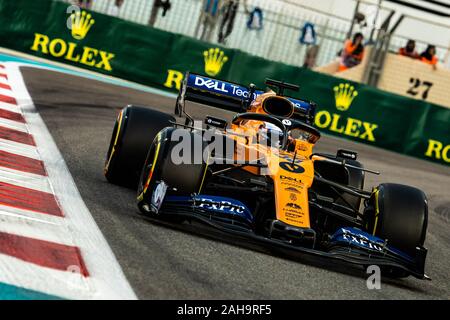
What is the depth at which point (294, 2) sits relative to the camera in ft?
85.6

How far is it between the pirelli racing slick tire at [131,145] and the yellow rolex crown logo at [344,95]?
13550 mm

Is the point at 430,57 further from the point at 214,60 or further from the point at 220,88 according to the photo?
the point at 220,88

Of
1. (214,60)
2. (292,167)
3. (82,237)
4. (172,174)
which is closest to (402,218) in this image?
(292,167)

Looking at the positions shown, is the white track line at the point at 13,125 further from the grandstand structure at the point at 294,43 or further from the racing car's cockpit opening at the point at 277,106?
the grandstand structure at the point at 294,43

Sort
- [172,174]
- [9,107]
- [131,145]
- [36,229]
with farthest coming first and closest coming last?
1. [9,107]
2. [131,145]
3. [172,174]
4. [36,229]

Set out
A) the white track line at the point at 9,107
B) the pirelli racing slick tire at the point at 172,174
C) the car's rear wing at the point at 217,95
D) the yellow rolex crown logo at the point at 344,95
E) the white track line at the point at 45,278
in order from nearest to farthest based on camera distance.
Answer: the white track line at the point at 45,278
the pirelli racing slick tire at the point at 172,174
the car's rear wing at the point at 217,95
the white track line at the point at 9,107
the yellow rolex crown logo at the point at 344,95

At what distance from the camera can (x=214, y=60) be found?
22719mm

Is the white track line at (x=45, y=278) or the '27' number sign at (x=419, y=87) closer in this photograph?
the white track line at (x=45, y=278)

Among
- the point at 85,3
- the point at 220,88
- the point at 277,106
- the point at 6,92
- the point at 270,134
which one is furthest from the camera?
the point at 85,3

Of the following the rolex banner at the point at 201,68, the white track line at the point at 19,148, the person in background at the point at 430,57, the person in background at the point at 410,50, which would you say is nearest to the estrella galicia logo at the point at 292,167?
the white track line at the point at 19,148

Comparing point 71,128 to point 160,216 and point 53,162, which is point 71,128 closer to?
point 53,162

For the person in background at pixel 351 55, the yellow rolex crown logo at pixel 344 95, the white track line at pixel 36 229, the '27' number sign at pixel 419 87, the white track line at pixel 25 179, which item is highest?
the person in background at pixel 351 55

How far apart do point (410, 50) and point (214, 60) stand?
198 inches

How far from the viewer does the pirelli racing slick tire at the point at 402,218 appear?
25.6 feet
